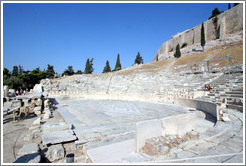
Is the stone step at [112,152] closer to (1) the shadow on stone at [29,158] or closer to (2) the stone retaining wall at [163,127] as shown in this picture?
(2) the stone retaining wall at [163,127]

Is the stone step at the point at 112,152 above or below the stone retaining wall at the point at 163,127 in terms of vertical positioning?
below

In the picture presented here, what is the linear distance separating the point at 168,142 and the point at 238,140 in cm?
167

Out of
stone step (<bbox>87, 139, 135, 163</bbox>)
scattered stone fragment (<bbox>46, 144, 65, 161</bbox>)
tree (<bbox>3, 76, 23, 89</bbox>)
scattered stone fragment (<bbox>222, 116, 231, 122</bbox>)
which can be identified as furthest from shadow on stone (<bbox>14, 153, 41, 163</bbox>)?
tree (<bbox>3, 76, 23, 89</bbox>)

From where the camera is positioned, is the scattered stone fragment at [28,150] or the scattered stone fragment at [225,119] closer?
the scattered stone fragment at [28,150]

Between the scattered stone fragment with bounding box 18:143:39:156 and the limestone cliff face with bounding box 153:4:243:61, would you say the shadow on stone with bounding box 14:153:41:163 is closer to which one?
the scattered stone fragment with bounding box 18:143:39:156

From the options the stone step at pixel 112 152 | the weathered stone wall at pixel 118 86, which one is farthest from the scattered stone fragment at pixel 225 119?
the weathered stone wall at pixel 118 86

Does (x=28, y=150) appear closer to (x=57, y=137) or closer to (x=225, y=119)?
(x=57, y=137)

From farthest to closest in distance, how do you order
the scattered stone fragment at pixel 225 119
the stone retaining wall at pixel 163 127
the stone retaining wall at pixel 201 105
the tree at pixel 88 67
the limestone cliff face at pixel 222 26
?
1. the tree at pixel 88 67
2. the limestone cliff face at pixel 222 26
3. the stone retaining wall at pixel 201 105
4. the scattered stone fragment at pixel 225 119
5. the stone retaining wall at pixel 163 127

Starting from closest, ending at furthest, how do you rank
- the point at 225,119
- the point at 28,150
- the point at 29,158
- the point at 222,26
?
the point at 29,158
the point at 28,150
the point at 225,119
the point at 222,26

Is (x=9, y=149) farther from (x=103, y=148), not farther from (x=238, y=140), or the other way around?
(x=238, y=140)

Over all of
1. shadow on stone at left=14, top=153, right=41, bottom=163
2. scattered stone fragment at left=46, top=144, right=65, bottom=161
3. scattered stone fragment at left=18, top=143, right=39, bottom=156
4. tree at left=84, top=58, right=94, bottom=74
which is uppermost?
tree at left=84, top=58, right=94, bottom=74

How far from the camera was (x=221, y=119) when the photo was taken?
5922 millimetres

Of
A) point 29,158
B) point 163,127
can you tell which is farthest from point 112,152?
point 29,158

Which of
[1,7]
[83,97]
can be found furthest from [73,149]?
[83,97]
